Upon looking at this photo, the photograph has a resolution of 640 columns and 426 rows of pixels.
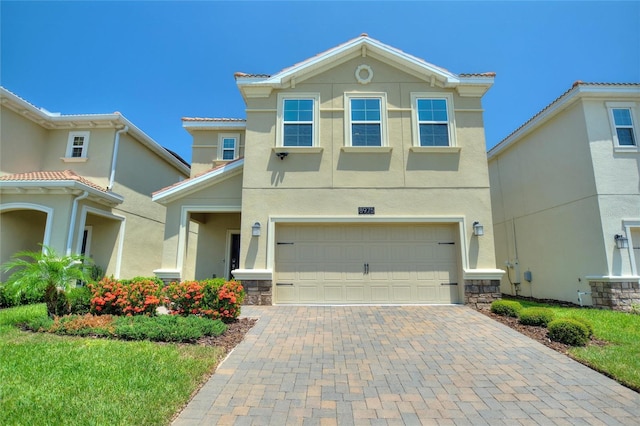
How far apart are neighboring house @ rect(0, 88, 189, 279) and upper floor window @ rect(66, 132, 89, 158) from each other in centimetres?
4

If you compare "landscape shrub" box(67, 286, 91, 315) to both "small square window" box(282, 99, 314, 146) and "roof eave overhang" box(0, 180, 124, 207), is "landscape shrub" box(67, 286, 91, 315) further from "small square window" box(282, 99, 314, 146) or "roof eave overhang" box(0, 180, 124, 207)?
"small square window" box(282, 99, 314, 146)

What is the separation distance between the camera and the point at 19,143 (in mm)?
12727

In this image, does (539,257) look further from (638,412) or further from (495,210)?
(638,412)

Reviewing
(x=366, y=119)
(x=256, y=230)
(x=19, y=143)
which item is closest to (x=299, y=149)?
(x=366, y=119)

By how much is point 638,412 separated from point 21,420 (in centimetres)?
654

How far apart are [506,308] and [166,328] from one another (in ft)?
26.2

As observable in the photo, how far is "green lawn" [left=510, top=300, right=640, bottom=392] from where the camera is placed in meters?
4.59

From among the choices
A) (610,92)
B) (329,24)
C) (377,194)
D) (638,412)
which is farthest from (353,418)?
(610,92)

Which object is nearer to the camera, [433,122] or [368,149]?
[368,149]

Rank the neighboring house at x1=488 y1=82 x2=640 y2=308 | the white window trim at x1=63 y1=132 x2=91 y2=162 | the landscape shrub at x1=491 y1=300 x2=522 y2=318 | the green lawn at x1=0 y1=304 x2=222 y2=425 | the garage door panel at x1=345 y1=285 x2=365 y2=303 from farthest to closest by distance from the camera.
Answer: the white window trim at x1=63 y1=132 x2=91 y2=162, the neighboring house at x1=488 y1=82 x2=640 y2=308, the garage door panel at x1=345 y1=285 x2=365 y2=303, the landscape shrub at x1=491 y1=300 x2=522 y2=318, the green lawn at x1=0 y1=304 x2=222 y2=425

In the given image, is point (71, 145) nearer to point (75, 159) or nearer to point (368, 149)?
point (75, 159)

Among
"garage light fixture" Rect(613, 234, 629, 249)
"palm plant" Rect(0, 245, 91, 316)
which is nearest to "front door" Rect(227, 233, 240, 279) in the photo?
"palm plant" Rect(0, 245, 91, 316)

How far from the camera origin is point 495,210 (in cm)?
1606

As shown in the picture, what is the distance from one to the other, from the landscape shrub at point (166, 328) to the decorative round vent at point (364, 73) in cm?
847
